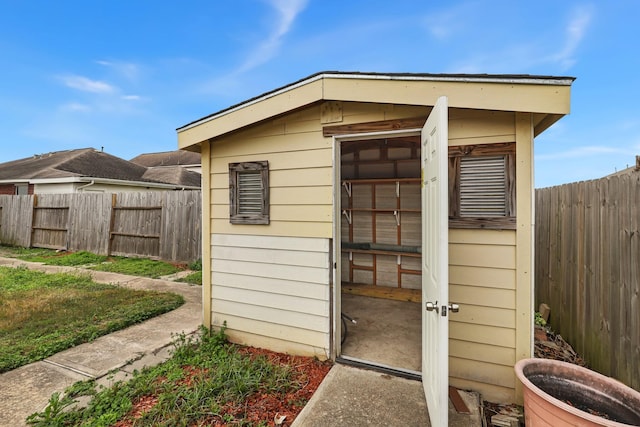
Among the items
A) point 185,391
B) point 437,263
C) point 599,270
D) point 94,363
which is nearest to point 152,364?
point 94,363

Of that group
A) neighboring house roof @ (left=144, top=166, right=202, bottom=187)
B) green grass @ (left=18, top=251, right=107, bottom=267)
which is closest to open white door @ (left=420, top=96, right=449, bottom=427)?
green grass @ (left=18, top=251, right=107, bottom=267)

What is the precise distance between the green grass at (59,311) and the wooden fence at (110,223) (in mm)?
2079

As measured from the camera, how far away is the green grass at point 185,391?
2061 mm

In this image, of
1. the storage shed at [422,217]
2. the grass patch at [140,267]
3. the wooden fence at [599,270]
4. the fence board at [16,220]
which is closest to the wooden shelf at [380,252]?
the storage shed at [422,217]

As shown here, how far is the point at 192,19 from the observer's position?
776 cm

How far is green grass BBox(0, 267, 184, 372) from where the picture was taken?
3.21 meters

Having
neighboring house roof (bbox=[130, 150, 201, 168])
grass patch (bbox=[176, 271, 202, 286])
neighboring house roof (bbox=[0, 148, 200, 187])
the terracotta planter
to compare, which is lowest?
grass patch (bbox=[176, 271, 202, 286])

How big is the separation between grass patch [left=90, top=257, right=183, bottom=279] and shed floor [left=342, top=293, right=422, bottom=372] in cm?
463

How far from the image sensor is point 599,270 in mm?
2533

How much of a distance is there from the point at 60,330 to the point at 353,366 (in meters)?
3.59

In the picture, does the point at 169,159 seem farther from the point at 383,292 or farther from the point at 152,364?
the point at 152,364

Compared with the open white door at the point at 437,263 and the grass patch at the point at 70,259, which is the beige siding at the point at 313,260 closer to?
the open white door at the point at 437,263

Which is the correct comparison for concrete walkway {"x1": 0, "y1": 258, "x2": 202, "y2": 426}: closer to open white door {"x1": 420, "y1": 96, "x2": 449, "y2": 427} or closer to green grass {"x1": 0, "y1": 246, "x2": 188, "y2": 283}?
open white door {"x1": 420, "y1": 96, "x2": 449, "y2": 427}

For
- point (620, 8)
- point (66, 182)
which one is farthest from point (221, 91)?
point (620, 8)
